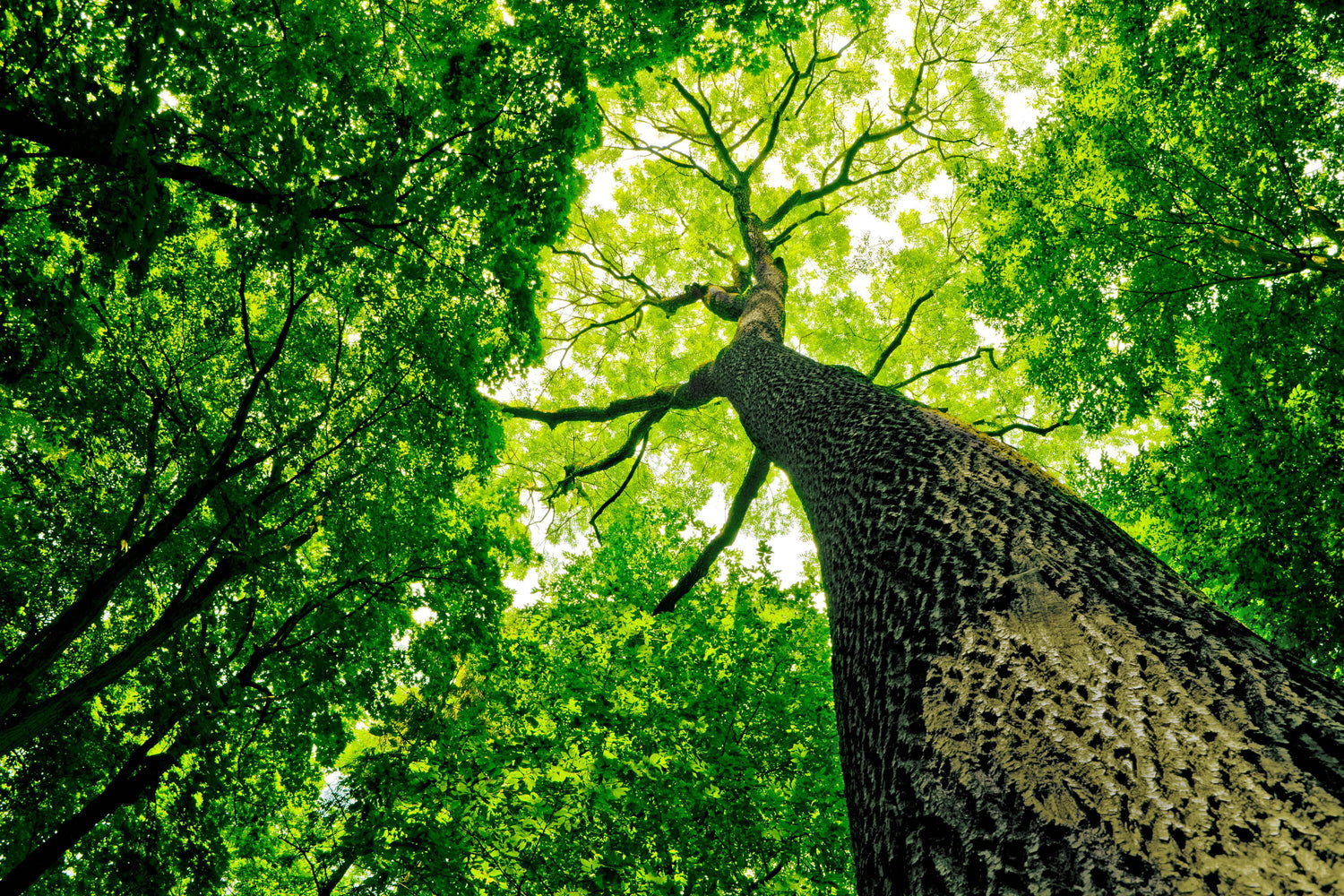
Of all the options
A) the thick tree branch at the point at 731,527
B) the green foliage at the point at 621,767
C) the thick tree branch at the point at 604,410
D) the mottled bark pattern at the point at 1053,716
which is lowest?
the mottled bark pattern at the point at 1053,716

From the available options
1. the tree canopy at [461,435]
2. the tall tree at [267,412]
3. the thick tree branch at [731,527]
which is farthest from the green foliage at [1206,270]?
the thick tree branch at [731,527]

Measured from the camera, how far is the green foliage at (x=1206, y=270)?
20.3 feet

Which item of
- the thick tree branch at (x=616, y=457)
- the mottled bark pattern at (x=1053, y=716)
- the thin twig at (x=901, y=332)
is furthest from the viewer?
the thin twig at (x=901, y=332)

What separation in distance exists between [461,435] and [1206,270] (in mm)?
9026

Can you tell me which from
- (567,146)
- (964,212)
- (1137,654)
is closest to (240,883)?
(567,146)

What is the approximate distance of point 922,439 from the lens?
3023 millimetres

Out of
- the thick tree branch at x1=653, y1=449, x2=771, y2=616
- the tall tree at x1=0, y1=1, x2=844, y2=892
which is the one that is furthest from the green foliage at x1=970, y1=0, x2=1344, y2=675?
the thick tree branch at x1=653, y1=449, x2=771, y2=616

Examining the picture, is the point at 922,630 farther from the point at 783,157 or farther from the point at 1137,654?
the point at 783,157

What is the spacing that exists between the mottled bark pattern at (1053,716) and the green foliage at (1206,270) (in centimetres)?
631

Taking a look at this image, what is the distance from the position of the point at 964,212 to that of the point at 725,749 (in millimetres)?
11775

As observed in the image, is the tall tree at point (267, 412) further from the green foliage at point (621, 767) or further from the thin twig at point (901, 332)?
the thin twig at point (901, 332)

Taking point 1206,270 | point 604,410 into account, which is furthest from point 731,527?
point 1206,270

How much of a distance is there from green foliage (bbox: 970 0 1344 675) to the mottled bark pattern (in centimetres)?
631

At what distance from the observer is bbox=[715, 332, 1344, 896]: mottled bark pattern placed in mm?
1011
